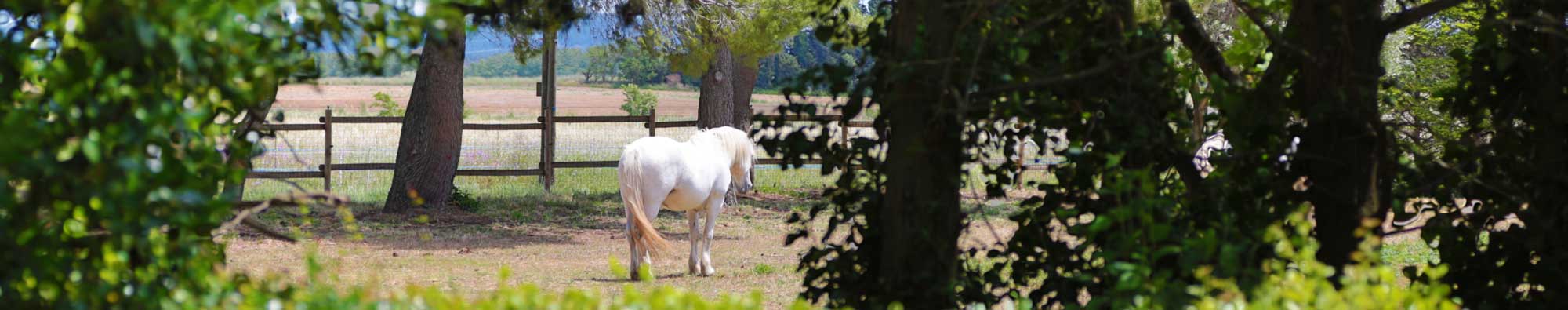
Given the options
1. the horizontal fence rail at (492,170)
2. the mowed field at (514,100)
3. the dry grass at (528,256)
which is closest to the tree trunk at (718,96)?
the horizontal fence rail at (492,170)

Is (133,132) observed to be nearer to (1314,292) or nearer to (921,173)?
(921,173)

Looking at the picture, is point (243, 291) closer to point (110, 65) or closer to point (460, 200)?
point (110, 65)

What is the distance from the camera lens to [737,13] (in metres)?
12.9

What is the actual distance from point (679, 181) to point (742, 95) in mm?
10517

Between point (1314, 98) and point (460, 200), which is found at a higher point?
point (1314, 98)

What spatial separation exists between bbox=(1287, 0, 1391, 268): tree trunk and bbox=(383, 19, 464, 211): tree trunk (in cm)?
1022

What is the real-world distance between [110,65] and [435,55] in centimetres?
1065

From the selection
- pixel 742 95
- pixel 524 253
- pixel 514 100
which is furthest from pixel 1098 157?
pixel 514 100

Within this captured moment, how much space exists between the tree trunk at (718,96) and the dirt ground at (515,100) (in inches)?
1012

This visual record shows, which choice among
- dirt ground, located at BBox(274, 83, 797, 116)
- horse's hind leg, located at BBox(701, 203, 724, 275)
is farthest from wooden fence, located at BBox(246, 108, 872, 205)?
dirt ground, located at BBox(274, 83, 797, 116)

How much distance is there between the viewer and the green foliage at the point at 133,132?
79.8 inches

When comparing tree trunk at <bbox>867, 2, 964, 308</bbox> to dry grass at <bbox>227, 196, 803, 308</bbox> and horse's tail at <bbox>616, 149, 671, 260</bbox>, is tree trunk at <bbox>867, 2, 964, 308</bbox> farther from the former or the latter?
horse's tail at <bbox>616, 149, 671, 260</bbox>

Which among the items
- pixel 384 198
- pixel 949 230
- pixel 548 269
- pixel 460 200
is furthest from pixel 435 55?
pixel 949 230

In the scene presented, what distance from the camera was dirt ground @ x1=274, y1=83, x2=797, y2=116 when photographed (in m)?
48.4
